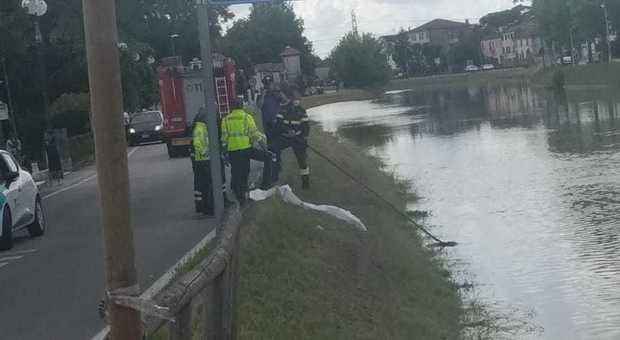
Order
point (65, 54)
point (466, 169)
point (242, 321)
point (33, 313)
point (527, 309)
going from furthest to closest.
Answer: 1. point (65, 54)
2. point (466, 169)
3. point (527, 309)
4. point (33, 313)
5. point (242, 321)

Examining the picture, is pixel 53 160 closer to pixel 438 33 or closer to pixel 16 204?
pixel 16 204

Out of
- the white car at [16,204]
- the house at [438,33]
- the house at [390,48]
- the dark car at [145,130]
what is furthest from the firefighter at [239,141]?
the house at [438,33]

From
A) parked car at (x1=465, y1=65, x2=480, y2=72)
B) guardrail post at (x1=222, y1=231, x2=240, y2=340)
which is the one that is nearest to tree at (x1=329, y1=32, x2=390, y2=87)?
parked car at (x1=465, y1=65, x2=480, y2=72)

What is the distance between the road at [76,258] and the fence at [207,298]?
3195 millimetres

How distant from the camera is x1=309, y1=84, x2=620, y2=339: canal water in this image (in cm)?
1477

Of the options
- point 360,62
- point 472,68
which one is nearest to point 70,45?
point 360,62

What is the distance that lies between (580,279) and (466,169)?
15.9 metres

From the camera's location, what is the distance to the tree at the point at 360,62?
130 metres

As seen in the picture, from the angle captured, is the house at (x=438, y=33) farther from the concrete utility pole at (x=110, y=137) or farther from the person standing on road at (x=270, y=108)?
the concrete utility pole at (x=110, y=137)

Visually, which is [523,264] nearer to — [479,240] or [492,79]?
[479,240]

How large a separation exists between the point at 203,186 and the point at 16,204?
2.88 m

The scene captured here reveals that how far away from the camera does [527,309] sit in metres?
14.2

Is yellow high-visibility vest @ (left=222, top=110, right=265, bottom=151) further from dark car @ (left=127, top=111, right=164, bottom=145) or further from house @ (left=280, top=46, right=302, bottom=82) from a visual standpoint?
house @ (left=280, top=46, right=302, bottom=82)

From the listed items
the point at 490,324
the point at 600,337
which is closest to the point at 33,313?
the point at 490,324
